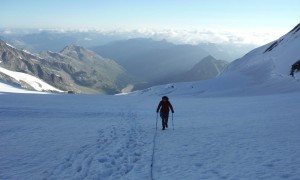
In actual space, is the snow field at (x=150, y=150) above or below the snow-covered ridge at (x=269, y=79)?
below

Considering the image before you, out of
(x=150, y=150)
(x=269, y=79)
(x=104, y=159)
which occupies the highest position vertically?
(x=269, y=79)

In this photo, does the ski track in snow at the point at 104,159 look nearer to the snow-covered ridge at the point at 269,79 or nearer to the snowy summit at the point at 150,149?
the snowy summit at the point at 150,149

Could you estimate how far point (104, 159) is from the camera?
1458 centimetres

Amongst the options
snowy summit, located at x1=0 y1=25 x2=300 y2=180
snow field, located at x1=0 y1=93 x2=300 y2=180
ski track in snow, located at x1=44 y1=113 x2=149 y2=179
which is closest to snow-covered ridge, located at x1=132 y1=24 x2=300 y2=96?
snowy summit, located at x1=0 y1=25 x2=300 y2=180

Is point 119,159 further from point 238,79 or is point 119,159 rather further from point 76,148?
point 238,79

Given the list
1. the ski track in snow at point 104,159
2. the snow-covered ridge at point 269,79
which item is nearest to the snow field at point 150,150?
the ski track in snow at point 104,159

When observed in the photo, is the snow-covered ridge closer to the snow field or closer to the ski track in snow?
the snow field

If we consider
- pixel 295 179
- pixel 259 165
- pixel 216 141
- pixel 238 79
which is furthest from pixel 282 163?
pixel 238 79

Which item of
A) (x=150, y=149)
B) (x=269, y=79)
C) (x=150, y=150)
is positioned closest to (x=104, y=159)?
(x=150, y=150)

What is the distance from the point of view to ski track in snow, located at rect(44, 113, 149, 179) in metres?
12.6

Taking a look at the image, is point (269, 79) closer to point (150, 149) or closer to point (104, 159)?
point (150, 149)

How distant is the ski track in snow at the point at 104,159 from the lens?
12.6 m

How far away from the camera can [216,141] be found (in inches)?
691

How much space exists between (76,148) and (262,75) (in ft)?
218
